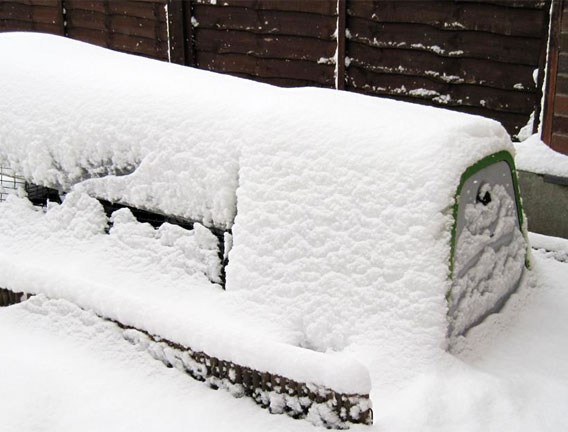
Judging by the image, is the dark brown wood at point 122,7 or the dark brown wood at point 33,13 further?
the dark brown wood at point 33,13

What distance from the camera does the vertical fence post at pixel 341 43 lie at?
7066mm

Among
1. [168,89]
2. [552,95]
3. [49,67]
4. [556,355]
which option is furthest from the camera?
[552,95]

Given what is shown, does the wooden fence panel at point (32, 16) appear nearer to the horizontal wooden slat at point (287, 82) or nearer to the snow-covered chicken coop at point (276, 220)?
the horizontal wooden slat at point (287, 82)

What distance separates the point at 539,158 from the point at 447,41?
144 cm

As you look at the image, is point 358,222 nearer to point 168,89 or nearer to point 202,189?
point 202,189

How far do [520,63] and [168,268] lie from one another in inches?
148

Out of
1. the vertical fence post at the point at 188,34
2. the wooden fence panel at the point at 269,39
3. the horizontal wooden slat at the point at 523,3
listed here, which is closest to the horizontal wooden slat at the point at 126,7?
the vertical fence post at the point at 188,34

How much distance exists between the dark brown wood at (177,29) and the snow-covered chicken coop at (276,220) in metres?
4.69

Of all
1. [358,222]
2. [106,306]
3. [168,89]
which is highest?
[168,89]

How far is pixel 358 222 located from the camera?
3.20m

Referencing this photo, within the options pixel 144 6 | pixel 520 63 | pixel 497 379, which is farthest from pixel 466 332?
pixel 144 6

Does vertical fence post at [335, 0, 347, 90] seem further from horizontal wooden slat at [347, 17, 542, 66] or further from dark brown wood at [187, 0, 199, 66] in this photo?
dark brown wood at [187, 0, 199, 66]

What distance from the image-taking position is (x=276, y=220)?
335 centimetres

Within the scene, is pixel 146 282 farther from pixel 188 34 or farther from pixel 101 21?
pixel 101 21
